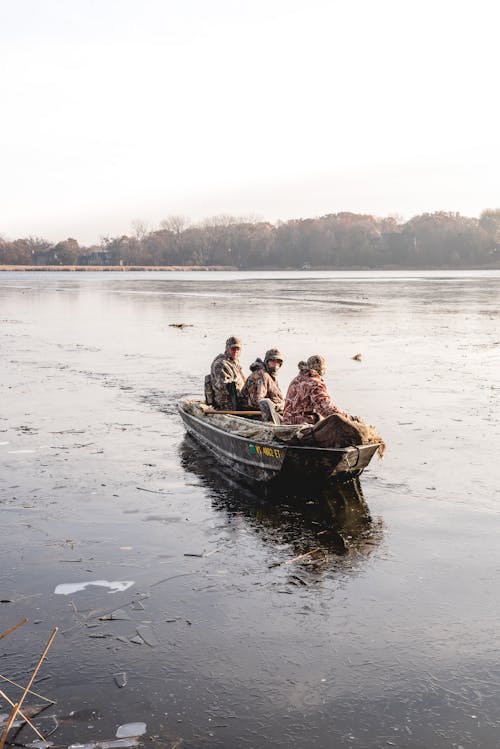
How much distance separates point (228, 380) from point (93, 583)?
5500 millimetres

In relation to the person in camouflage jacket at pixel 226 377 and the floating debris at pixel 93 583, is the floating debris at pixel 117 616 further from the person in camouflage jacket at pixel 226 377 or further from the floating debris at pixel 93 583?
the person in camouflage jacket at pixel 226 377

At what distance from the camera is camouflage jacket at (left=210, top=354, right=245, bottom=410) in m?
12.5

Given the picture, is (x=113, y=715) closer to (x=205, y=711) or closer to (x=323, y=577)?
(x=205, y=711)

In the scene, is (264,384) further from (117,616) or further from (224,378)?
(117,616)

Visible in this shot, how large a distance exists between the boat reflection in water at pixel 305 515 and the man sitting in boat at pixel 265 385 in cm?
123

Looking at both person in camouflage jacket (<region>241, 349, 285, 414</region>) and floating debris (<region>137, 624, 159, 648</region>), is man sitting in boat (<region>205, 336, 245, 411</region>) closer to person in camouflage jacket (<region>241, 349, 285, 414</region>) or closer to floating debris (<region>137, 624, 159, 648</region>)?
person in camouflage jacket (<region>241, 349, 285, 414</region>)

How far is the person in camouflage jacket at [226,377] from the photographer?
12.5m

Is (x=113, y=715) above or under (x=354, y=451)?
under

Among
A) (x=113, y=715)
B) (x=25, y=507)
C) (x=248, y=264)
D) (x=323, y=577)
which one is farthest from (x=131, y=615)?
(x=248, y=264)

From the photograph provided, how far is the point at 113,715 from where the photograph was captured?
5.38 metres

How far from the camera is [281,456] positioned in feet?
32.2

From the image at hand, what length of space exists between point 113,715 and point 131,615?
1.50 meters

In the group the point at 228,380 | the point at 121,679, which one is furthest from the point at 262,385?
the point at 121,679

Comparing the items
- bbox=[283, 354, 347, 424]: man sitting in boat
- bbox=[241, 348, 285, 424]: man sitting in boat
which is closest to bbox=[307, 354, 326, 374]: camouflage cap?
bbox=[283, 354, 347, 424]: man sitting in boat
